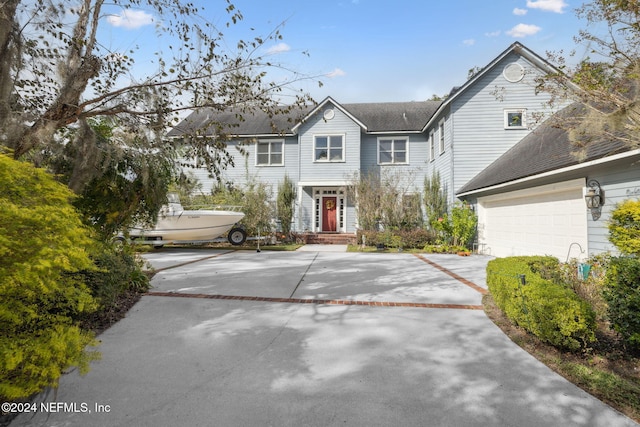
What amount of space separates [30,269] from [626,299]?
4.88 metres

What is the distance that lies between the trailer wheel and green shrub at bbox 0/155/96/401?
11327 mm

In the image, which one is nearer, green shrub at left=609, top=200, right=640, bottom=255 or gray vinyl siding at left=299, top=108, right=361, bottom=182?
green shrub at left=609, top=200, right=640, bottom=255

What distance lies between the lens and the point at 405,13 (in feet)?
23.3

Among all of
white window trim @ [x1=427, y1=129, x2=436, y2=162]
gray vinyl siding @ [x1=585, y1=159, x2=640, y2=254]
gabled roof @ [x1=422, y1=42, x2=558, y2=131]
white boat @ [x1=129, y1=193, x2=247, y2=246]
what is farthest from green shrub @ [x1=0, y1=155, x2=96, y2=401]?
white window trim @ [x1=427, y1=129, x2=436, y2=162]

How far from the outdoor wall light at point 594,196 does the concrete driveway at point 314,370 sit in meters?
3.49

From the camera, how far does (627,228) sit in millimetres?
4379

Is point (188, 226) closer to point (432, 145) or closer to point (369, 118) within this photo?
point (369, 118)

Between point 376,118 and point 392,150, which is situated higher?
point 376,118

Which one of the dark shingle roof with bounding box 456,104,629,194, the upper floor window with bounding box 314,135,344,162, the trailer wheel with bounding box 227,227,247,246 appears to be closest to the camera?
the dark shingle roof with bounding box 456,104,629,194

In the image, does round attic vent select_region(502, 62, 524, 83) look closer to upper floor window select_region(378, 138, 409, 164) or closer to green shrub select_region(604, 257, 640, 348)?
upper floor window select_region(378, 138, 409, 164)

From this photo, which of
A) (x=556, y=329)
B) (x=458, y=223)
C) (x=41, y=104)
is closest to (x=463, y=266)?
(x=458, y=223)

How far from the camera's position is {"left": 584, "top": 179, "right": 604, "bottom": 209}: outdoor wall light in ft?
19.7

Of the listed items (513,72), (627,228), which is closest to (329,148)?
(513,72)

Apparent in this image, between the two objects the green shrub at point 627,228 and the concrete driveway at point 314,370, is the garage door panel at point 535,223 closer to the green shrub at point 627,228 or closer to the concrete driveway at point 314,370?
the green shrub at point 627,228
